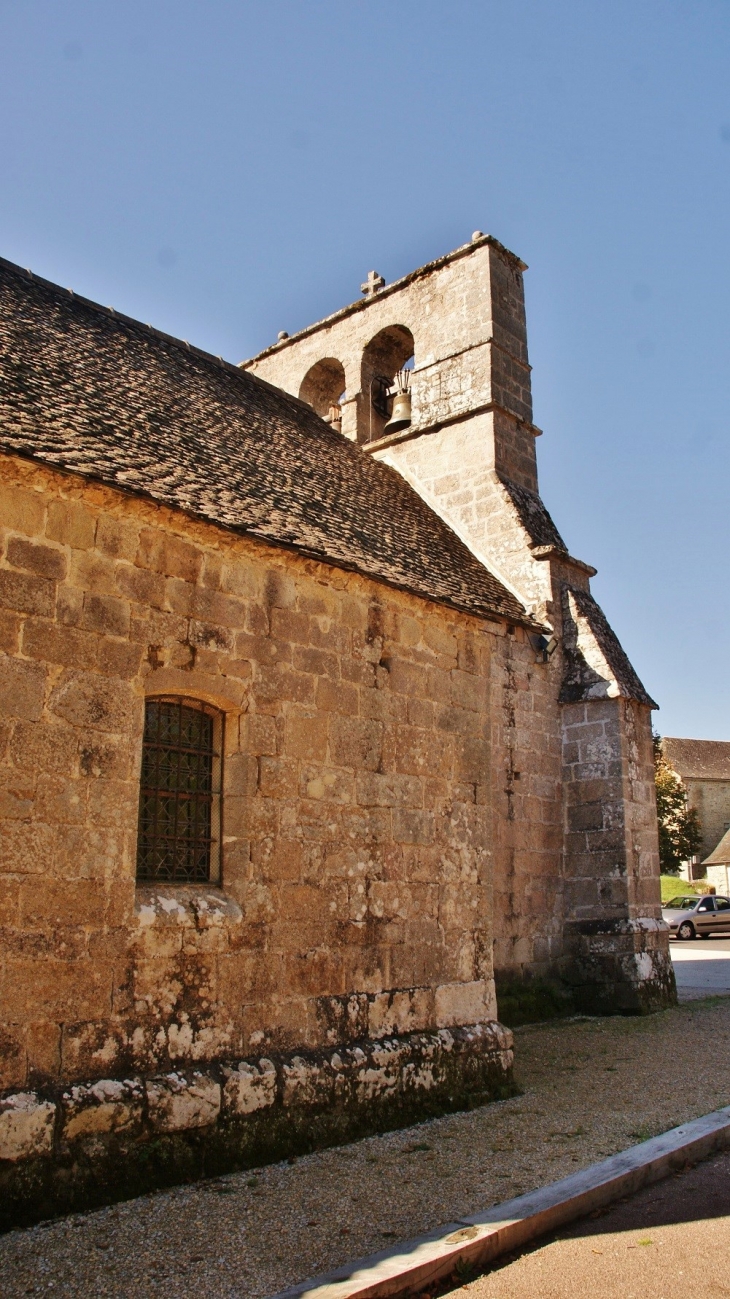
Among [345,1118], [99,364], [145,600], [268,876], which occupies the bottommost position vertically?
[345,1118]

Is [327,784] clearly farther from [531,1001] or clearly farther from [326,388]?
[326,388]

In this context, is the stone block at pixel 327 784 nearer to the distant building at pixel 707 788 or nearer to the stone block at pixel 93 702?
the stone block at pixel 93 702

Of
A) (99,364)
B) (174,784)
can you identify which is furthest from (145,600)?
(99,364)

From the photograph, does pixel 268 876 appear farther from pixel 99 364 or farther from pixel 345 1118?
pixel 99 364

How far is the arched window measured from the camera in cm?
567

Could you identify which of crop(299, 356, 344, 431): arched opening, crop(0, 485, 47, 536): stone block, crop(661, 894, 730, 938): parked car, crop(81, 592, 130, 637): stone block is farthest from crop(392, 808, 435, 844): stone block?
crop(661, 894, 730, 938): parked car

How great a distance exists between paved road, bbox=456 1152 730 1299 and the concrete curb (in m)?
0.09

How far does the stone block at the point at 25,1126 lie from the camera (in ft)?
14.4

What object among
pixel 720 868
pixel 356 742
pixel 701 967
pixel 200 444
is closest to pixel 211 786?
pixel 356 742

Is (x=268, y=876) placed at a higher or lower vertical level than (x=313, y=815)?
lower

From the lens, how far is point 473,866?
24.7 ft

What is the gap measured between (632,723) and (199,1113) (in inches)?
313

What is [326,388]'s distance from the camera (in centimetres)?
1565

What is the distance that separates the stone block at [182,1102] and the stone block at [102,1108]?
0.29 ft
